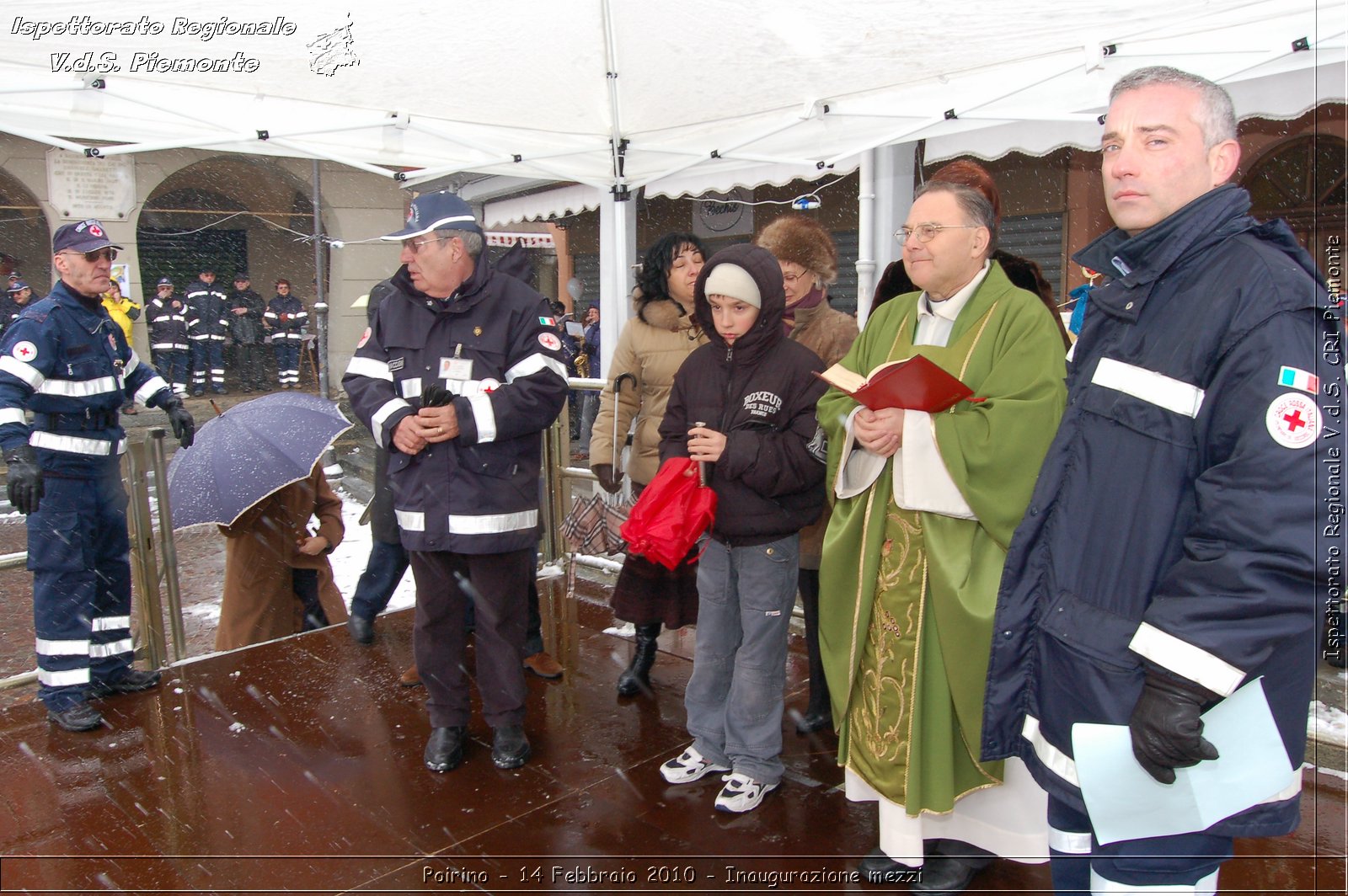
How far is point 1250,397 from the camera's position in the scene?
57.4 inches

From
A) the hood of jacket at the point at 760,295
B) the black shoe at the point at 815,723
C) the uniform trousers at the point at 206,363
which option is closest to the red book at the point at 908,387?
the hood of jacket at the point at 760,295

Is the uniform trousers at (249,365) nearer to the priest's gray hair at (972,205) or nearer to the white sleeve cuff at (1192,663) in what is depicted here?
the priest's gray hair at (972,205)

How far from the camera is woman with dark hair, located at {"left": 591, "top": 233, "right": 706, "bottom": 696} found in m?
3.84

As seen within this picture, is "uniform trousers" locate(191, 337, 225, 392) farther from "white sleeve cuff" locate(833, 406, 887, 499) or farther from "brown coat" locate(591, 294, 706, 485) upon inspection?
"white sleeve cuff" locate(833, 406, 887, 499)

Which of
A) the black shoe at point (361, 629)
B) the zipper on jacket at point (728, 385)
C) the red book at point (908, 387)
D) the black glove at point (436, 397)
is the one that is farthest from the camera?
the black shoe at point (361, 629)

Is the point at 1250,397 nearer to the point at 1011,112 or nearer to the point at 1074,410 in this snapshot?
the point at 1074,410

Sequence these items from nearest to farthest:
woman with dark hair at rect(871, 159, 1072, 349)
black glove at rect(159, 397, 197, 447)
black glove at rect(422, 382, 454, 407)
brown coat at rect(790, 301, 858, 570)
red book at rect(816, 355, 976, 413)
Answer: red book at rect(816, 355, 976, 413) < woman with dark hair at rect(871, 159, 1072, 349) < black glove at rect(422, 382, 454, 407) < brown coat at rect(790, 301, 858, 570) < black glove at rect(159, 397, 197, 447)

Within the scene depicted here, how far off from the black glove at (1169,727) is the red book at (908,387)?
91 centimetres

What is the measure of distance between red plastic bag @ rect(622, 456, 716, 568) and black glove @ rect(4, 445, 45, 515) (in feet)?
8.04

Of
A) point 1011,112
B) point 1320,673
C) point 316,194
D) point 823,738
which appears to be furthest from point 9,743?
point 316,194

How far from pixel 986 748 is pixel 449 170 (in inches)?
180

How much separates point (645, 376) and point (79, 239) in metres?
2.49

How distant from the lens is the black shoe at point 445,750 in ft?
11.1

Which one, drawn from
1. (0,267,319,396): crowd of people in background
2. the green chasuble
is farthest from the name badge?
(0,267,319,396): crowd of people in background
